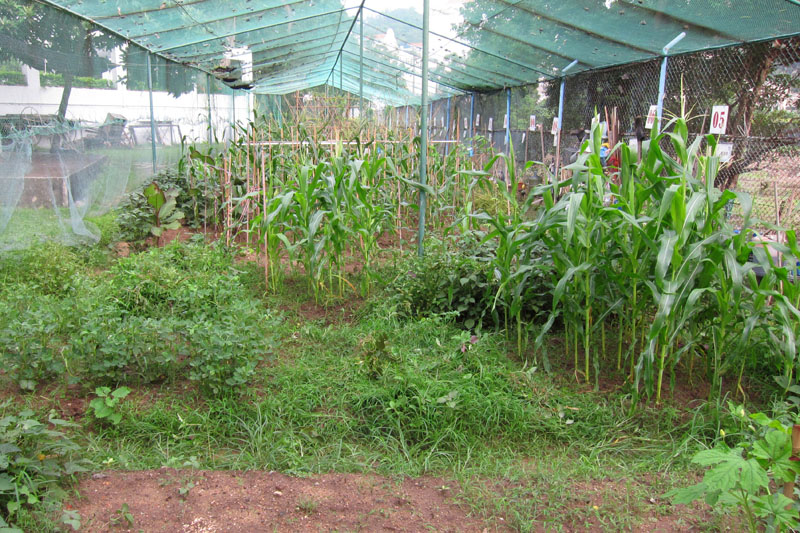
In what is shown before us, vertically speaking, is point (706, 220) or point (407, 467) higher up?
point (706, 220)

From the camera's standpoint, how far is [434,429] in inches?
111

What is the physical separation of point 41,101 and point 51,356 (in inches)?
145

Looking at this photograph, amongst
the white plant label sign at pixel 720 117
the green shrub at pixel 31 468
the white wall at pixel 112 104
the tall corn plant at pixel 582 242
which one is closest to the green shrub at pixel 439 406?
the tall corn plant at pixel 582 242

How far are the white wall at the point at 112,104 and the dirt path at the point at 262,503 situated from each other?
409 cm

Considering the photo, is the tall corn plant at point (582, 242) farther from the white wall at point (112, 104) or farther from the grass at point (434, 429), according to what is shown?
the white wall at point (112, 104)

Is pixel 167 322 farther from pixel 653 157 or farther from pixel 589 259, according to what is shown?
pixel 653 157

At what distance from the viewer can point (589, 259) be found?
3.09 meters

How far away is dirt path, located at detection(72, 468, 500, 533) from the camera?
2.14 metres

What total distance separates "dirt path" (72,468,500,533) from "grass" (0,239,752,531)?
0.09 metres

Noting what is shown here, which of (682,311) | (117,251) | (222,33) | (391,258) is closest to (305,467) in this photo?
(682,311)

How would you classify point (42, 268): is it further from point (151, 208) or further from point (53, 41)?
point (53, 41)

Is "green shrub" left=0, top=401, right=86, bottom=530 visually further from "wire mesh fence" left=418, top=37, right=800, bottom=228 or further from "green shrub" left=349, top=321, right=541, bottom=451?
"wire mesh fence" left=418, top=37, right=800, bottom=228

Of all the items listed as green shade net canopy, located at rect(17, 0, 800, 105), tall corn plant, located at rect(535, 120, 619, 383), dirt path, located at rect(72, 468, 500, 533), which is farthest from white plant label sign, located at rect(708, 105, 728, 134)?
dirt path, located at rect(72, 468, 500, 533)

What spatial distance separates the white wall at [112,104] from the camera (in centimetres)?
522
